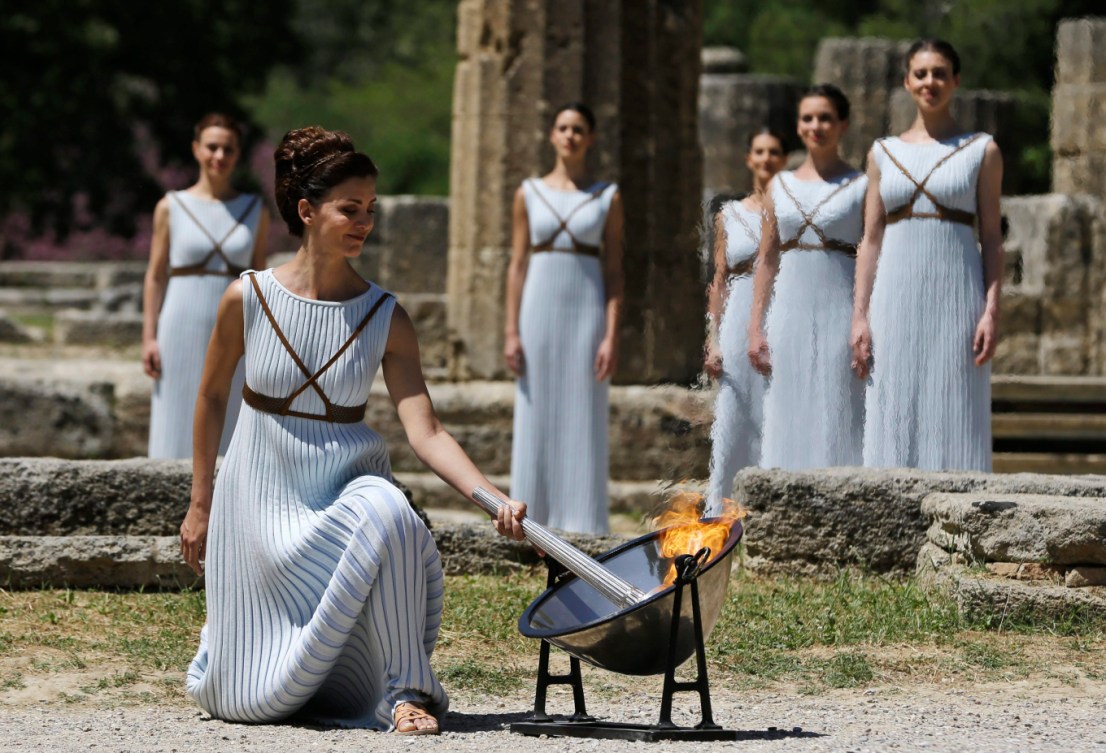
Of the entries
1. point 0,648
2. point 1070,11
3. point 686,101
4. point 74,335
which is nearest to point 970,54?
point 1070,11

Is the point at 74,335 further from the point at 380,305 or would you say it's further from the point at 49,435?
the point at 380,305

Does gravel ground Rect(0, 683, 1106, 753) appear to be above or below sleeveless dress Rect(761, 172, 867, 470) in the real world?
below

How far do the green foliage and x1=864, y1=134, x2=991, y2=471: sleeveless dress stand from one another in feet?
76.5

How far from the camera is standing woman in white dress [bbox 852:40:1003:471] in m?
7.22

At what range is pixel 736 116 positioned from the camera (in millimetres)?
19625

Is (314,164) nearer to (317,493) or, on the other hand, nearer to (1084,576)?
(317,493)

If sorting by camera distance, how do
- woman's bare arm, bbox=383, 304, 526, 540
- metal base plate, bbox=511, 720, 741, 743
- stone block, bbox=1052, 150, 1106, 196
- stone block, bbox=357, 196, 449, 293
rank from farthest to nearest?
stone block, bbox=357, 196, 449, 293 < stone block, bbox=1052, 150, 1106, 196 < woman's bare arm, bbox=383, 304, 526, 540 < metal base plate, bbox=511, 720, 741, 743

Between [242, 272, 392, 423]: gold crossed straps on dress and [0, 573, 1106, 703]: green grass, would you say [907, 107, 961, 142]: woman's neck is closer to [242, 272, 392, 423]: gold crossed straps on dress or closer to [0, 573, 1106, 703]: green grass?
[0, 573, 1106, 703]: green grass

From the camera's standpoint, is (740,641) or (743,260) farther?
(743,260)

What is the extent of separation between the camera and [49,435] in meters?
11.5

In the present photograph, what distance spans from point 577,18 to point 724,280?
3.96 meters

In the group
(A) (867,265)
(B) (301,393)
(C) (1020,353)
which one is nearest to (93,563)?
(B) (301,393)

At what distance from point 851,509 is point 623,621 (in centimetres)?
251

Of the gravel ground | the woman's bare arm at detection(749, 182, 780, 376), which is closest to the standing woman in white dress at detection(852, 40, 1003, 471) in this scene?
the woman's bare arm at detection(749, 182, 780, 376)
